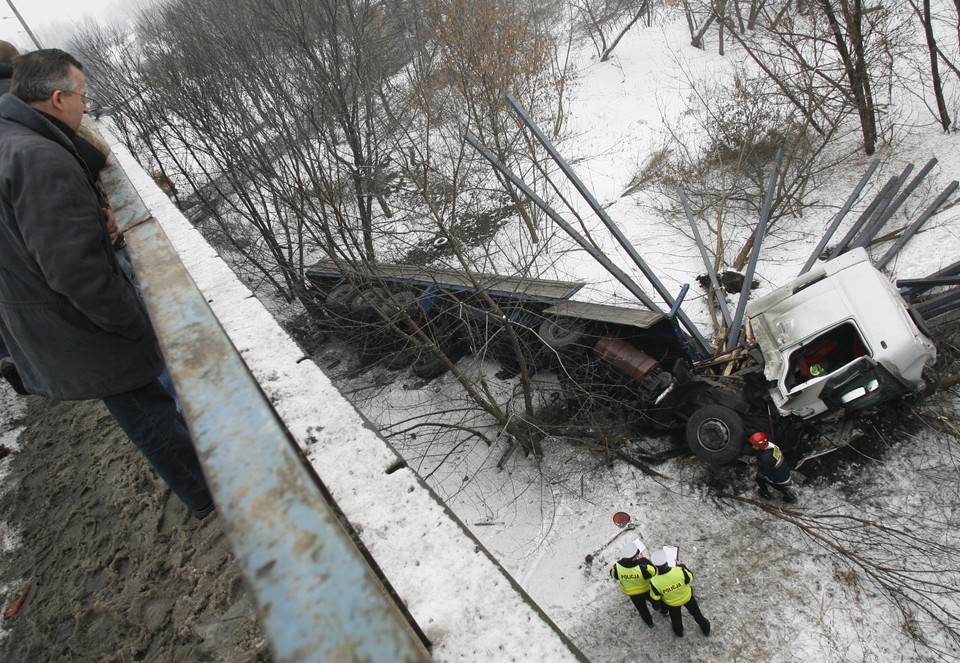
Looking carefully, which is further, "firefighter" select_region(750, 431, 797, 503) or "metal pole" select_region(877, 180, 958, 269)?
"metal pole" select_region(877, 180, 958, 269)

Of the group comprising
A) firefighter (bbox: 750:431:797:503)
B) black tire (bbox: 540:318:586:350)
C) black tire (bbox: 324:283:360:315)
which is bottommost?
firefighter (bbox: 750:431:797:503)

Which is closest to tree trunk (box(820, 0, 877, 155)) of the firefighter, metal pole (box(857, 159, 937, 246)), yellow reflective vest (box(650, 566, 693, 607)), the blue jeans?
metal pole (box(857, 159, 937, 246))

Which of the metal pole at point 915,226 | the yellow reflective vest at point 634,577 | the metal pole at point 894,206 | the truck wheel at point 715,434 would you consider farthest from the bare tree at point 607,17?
the yellow reflective vest at point 634,577

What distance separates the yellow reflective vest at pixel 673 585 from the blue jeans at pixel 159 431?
14.0 ft

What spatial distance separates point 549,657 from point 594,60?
72.1 ft

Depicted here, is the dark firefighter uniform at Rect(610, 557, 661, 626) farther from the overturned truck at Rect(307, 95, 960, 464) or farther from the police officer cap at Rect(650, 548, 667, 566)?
the overturned truck at Rect(307, 95, 960, 464)

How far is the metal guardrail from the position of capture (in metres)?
0.64

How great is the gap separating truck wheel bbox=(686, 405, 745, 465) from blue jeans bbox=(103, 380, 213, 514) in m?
5.87

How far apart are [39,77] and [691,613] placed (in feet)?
21.8

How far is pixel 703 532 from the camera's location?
6.32 m

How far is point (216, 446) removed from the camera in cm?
90

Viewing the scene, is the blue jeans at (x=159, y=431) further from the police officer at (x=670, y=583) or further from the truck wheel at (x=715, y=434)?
the truck wheel at (x=715, y=434)

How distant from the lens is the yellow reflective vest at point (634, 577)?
511 centimetres

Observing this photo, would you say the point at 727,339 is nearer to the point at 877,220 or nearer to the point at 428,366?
the point at 877,220
